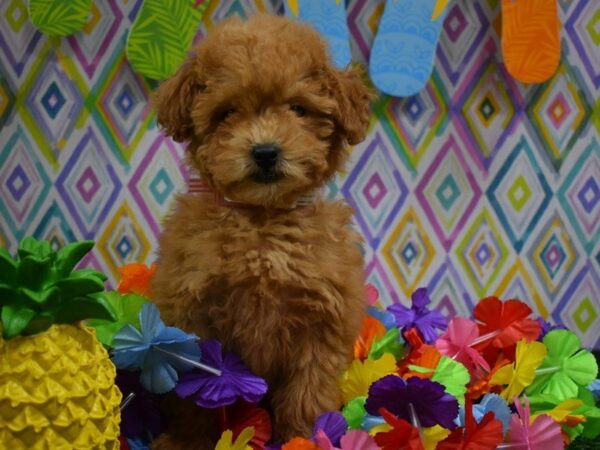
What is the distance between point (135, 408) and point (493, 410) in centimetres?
56

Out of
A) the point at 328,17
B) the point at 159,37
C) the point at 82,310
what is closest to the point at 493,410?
the point at 82,310

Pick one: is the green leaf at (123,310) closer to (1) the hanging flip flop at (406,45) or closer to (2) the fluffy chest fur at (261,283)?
(2) the fluffy chest fur at (261,283)

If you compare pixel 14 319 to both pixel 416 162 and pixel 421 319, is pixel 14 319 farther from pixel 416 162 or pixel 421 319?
pixel 416 162

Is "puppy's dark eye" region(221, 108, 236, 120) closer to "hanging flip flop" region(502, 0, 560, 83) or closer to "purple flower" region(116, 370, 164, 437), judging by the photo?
"purple flower" region(116, 370, 164, 437)

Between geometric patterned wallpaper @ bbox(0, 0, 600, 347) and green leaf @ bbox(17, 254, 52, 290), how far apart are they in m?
1.03

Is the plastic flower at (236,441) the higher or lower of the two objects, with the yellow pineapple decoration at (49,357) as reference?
lower

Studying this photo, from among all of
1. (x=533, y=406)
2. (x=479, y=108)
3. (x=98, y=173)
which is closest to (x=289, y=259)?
(x=533, y=406)

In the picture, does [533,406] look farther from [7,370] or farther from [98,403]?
[7,370]

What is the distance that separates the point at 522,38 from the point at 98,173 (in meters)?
1.09

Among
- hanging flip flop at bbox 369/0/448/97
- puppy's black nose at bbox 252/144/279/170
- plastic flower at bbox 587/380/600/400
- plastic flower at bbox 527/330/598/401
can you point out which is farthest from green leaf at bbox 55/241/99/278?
hanging flip flop at bbox 369/0/448/97

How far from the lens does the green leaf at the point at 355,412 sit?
3.75 feet

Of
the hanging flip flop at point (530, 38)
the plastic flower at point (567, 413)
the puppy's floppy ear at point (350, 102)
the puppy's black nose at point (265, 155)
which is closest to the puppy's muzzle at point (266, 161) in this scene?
the puppy's black nose at point (265, 155)

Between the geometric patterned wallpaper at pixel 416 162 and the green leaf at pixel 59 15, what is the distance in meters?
0.05

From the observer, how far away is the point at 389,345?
1.44 metres
